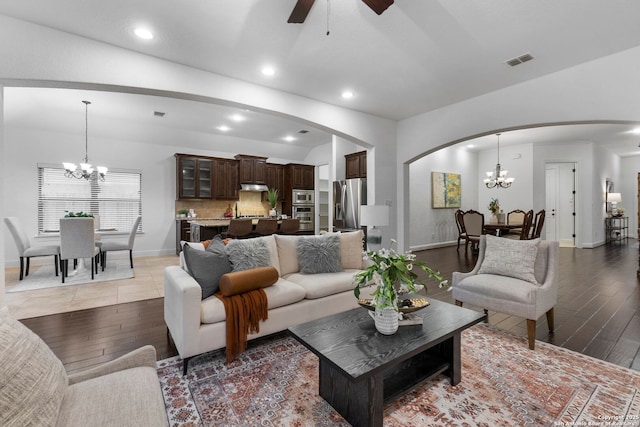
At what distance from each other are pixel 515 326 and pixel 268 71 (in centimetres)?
386

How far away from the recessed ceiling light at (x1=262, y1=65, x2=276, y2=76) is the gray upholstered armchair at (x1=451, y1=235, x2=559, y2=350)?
10.2ft

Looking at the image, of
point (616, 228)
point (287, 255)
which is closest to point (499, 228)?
point (616, 228)

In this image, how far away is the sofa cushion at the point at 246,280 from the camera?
2326 millimetres

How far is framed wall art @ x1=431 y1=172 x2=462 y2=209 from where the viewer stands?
26.9 ft

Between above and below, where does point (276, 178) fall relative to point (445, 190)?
above

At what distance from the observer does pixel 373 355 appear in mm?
1569

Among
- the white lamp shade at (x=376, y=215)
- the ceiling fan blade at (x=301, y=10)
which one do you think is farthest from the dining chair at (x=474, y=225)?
the ceiling fan blade at (x=301, y=10)

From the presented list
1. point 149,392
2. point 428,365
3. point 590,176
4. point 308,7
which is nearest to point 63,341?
point 149,392

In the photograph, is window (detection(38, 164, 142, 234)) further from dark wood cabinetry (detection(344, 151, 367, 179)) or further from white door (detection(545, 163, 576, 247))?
white door (detection(545, 163, 576, 247))

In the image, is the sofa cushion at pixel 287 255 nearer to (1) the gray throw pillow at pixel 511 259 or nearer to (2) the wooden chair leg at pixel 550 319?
(1) the gray throw pillow at pixel 511 259

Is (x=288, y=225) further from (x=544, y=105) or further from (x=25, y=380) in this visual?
(x=25, y=380)

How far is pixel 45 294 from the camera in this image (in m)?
3.97

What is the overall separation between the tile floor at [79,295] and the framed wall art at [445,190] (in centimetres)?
693

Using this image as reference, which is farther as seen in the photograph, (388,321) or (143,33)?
(143,33)
